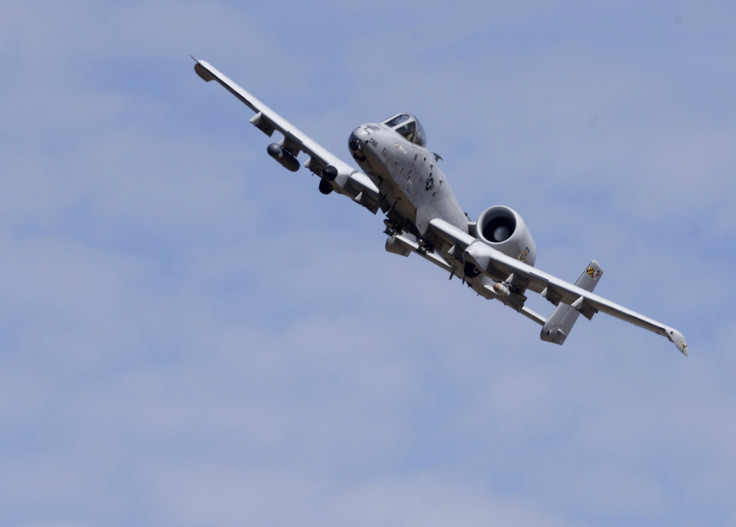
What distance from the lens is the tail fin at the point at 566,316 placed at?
5600cm

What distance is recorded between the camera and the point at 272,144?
53.9m

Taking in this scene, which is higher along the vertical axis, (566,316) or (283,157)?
(566,316)

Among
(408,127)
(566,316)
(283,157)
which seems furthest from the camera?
(566,316)

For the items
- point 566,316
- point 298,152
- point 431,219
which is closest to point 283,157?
point 298,152

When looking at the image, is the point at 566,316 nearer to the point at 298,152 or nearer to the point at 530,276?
the point at 530,276

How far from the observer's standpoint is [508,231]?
52000 millimetres

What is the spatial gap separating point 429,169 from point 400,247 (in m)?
3.59

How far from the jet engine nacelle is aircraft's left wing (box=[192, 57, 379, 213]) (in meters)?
4.09

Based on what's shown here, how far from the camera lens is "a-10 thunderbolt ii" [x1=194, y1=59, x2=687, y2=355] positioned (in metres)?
48.5

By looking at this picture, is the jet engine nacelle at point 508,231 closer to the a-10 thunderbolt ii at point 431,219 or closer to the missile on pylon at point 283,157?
the a-10 thunderbolt ii at point 431,219

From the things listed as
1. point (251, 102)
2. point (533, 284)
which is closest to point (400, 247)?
point (533, 284)

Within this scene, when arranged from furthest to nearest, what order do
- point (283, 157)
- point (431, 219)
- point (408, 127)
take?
point (283, 157), point (431, 219), point (408, 127)

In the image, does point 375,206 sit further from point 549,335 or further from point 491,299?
point 549,335

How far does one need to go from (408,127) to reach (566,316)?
37.7 ft
